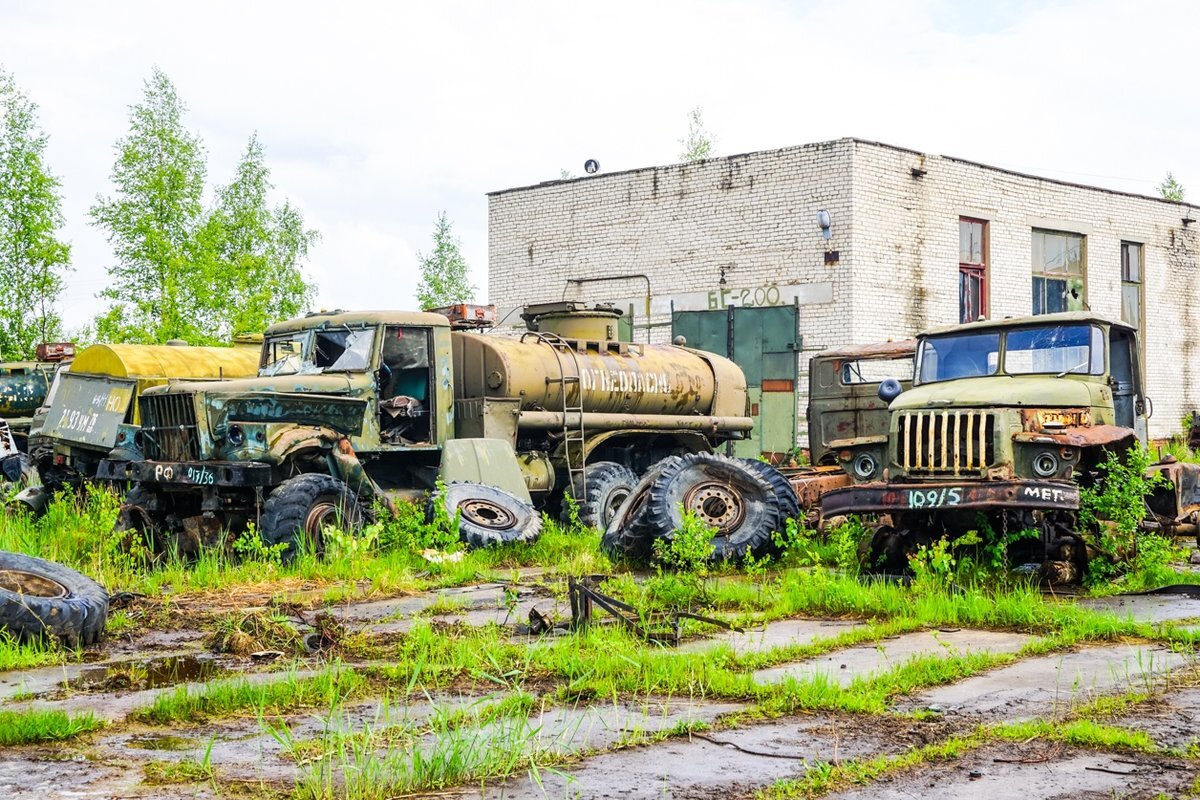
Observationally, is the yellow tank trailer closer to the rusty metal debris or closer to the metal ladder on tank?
the metal ladder on tank

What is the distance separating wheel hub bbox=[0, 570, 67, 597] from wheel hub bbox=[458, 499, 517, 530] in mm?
4579

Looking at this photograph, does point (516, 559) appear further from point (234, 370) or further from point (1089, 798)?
point (1089, 798)

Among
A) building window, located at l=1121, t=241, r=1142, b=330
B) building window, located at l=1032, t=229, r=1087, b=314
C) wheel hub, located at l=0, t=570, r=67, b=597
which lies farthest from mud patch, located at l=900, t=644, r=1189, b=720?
building window, located at l=1121, t=241, r=1142, b=330

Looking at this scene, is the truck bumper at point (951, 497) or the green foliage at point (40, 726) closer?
the green foliage at point (40, 726)

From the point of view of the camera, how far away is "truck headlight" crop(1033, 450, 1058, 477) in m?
9.22

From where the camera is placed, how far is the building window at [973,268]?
2236 centimetres

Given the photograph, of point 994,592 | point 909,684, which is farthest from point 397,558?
point 909,684

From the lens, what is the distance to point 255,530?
10836 mm

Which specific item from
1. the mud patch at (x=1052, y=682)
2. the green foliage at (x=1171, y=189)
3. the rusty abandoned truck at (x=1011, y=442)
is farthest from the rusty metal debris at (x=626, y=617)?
the green foliage at (x=1171, y=189)

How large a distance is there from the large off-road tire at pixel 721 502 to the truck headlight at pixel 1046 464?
2242mm

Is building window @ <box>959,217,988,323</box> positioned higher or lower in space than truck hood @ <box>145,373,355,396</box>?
higher

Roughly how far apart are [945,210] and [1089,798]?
18.7 meters

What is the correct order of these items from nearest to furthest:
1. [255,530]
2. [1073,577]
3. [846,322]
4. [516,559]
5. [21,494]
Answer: [1073,577], [255,530], [516,559], [21,494], [846,322]

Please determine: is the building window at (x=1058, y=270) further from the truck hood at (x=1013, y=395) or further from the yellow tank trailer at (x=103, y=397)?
the yellow tank trailer at (x=103, y=397)
